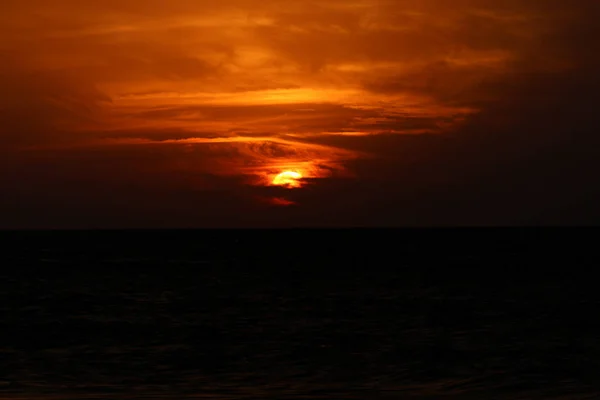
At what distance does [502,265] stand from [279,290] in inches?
1552

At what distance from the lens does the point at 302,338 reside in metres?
34.8

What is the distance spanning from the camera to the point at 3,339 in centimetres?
3538

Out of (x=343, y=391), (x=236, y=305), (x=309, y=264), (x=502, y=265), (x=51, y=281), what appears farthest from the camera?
(x=309, y=264)

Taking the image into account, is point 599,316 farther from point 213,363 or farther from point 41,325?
point 41,325

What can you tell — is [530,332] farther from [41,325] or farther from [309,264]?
[309,264]

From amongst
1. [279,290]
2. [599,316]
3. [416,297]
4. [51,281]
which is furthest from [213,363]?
[51,281]

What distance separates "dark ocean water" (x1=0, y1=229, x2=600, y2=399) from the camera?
23.7 metres

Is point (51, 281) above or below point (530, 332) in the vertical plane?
above

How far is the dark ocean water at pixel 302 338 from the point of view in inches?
931

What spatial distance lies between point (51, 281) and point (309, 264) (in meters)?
35.6

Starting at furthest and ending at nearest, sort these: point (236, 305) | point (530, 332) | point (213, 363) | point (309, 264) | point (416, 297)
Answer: point (309, 264)
point (416, 297)
point (236, 305)
point (530, 332)
point (213, 363)

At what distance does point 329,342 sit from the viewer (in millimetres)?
33656

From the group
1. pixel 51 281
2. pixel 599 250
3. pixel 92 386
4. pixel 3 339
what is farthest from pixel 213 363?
pixel 599 250

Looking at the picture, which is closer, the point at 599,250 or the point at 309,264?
the point at 309,264
